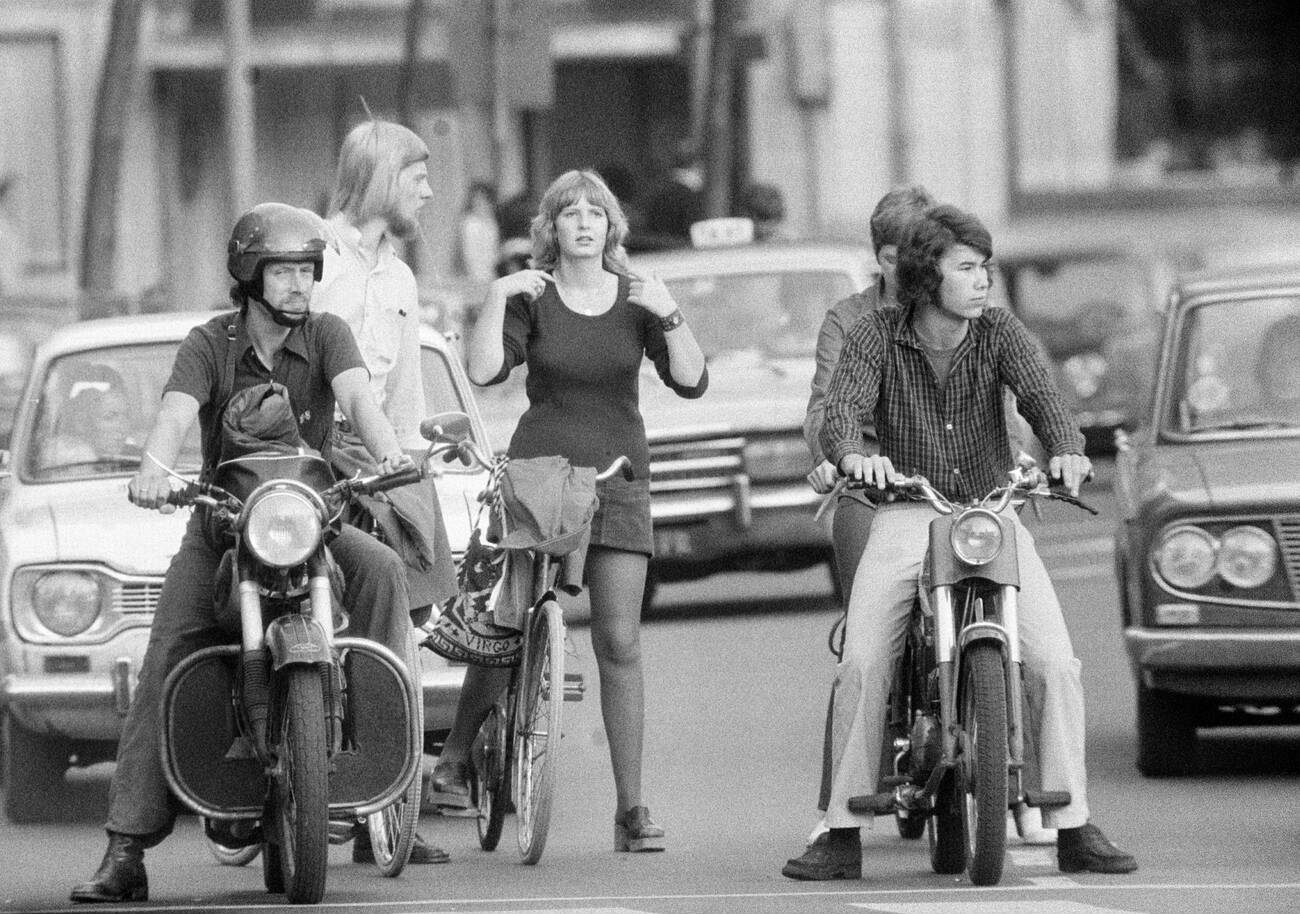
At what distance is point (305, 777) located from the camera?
8.35 m

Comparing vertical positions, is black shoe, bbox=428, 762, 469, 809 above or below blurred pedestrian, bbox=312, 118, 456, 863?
below

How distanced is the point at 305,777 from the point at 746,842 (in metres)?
2.12

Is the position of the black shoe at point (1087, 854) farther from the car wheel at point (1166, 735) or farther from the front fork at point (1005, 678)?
the car wheel at point (1166, 735)

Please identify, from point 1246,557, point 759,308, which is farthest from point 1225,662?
point 759,308

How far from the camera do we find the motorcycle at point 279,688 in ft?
28.0

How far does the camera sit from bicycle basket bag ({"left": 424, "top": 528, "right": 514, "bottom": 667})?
32.4 feet

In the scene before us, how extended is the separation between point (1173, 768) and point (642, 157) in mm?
27626

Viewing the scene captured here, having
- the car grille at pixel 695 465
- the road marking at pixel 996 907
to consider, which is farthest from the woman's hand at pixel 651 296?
the car grille at pixel 695 465

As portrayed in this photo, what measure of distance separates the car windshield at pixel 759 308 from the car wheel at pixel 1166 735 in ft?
19.3

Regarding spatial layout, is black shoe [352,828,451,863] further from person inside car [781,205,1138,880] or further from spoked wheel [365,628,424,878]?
person inside car [781,205,1138,880]

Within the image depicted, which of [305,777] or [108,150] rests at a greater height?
[108,150]

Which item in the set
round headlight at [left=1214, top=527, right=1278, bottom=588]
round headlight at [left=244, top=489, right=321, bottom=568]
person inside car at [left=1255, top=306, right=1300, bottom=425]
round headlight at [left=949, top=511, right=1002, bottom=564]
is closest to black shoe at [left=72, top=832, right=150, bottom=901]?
round headlight at [left=244, top=489, right=321, bottom=568]

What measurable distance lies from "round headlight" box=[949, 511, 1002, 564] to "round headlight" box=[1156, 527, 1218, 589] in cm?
255

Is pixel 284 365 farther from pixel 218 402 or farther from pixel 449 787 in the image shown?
pixel 449 787
